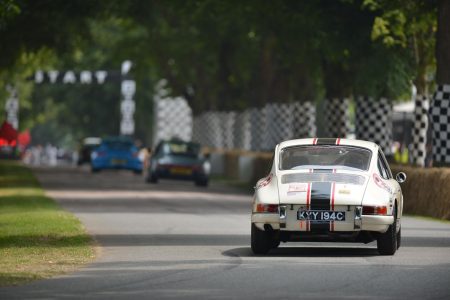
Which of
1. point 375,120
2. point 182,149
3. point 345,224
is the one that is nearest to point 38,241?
point 345,224

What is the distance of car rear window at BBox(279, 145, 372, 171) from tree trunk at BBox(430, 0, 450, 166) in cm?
1364

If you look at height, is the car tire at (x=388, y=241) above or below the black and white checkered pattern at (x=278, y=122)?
below

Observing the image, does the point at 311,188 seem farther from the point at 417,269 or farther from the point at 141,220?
the point at 141,220

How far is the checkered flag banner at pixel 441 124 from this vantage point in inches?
1315

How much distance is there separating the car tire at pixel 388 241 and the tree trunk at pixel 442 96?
14.4 metres

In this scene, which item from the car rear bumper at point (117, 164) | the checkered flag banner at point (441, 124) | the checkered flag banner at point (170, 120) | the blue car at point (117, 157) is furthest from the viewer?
the checkered flag banner at point (170, 120)

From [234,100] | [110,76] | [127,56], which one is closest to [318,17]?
[234,100]

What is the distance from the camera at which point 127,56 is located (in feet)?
246

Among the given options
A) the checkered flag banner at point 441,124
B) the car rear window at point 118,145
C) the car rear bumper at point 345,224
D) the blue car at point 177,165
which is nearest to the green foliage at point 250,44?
the checkered flag banner at point 441,124

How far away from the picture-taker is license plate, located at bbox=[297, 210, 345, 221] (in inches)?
728

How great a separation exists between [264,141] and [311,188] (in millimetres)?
41682

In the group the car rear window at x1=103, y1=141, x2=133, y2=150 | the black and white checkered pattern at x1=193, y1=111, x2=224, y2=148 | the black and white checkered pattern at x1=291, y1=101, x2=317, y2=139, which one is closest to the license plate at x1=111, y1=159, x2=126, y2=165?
the car rear window at x1=103, y1=141, x2=133, y2=150

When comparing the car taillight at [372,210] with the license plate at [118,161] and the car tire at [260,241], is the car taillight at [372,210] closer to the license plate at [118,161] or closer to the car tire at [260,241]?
the car tire at [260,241]

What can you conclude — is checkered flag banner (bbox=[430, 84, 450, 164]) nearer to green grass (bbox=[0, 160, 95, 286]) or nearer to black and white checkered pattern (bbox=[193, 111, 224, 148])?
green grass (bbox=[0, 160, 95, 286])
